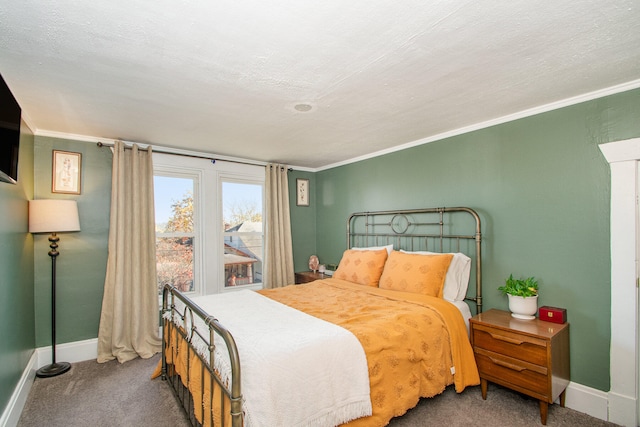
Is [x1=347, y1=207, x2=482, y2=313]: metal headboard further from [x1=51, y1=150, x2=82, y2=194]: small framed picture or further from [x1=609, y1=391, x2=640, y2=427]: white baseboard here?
[x1=51, y1=150, x2=82, y2=194]: small framed picture

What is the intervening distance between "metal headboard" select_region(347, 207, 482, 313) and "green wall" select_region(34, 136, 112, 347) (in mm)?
3000

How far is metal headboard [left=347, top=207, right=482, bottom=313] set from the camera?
3.07m

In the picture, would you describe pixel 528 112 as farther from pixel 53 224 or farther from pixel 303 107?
pixel 53 224

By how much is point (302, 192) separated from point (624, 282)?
3870 mm

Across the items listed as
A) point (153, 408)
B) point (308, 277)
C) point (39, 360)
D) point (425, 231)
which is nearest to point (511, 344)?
point (425, 231)

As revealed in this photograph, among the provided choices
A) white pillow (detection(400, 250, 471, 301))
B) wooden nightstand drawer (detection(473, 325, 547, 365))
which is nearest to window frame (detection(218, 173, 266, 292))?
white pillow (detection(400, 250, 471, 301))

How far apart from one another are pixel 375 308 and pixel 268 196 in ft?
8.39

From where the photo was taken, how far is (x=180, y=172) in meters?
4.01

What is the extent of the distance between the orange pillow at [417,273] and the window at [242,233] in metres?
2.13

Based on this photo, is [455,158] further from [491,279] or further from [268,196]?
[268,196]

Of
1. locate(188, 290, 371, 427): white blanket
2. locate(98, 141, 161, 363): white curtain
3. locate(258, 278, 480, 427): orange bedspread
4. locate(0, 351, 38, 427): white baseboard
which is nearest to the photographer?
locate(188, 290, 371, 427): white blanket

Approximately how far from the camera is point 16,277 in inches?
100

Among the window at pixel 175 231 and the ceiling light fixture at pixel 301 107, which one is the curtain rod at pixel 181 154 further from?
the ceiling light fixture at pixel 301 107

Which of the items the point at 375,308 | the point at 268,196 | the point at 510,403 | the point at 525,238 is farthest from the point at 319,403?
the point at 268,196
